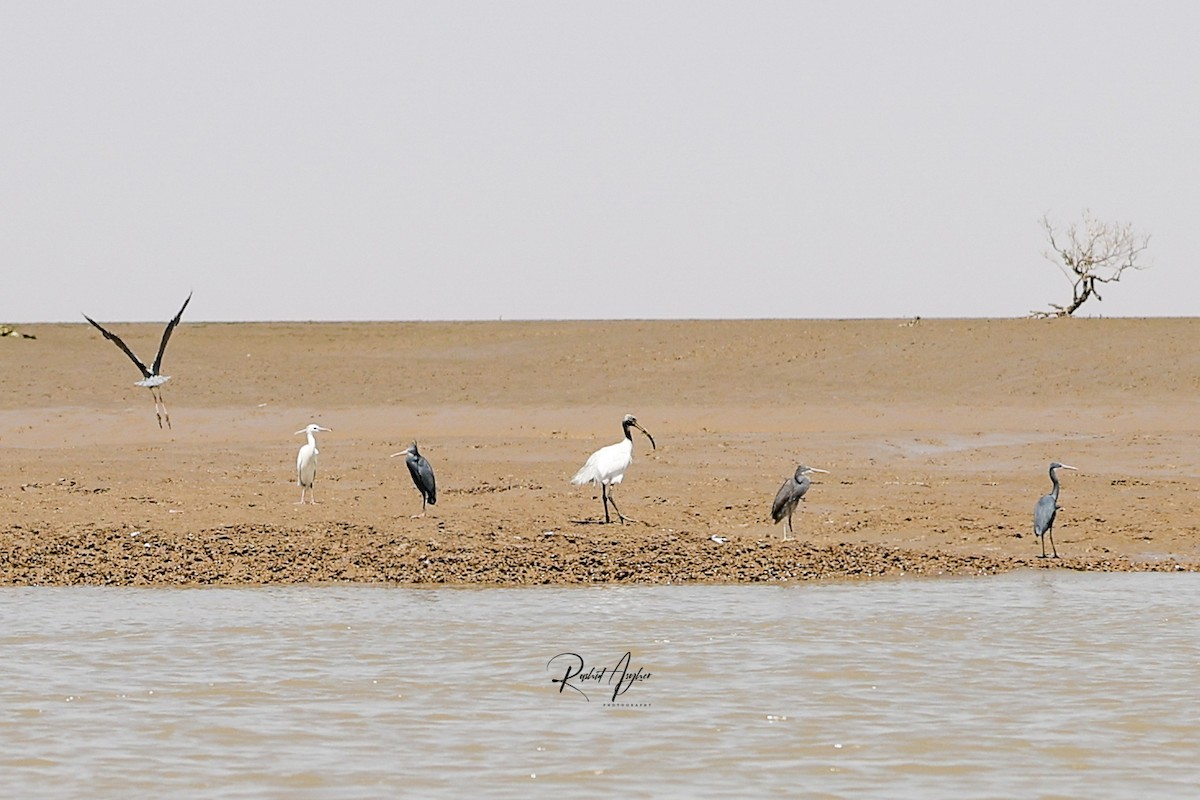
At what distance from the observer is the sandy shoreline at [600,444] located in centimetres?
1477

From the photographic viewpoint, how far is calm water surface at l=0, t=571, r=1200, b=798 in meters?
7.82

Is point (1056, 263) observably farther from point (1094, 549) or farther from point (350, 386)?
point (1094, 549)

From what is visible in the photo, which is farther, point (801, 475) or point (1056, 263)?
point (1056, 263)

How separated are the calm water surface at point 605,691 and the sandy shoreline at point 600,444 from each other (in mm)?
1293

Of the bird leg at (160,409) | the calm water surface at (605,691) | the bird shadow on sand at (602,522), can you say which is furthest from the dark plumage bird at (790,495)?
the bird leg at (160,409)

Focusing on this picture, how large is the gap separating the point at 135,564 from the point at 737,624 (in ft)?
18.8

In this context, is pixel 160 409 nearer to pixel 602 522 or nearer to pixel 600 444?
pixel 600 444

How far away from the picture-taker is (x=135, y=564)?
1439 centimetres

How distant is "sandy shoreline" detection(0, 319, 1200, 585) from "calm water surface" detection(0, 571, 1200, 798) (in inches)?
50.9

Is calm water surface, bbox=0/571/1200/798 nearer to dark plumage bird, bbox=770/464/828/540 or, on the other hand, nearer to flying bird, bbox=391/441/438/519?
dark plumage bird, bbox=770/464/828/540

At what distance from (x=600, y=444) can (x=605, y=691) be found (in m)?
15.5

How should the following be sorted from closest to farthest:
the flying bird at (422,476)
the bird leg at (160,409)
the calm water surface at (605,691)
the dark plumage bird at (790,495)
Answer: the calm water surface at (605,691) → the dark plumage bird at (790,495) → the flying bird at (422,476) → the bird leg at (160,409)

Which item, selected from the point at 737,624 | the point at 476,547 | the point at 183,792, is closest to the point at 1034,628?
the point at 737,624

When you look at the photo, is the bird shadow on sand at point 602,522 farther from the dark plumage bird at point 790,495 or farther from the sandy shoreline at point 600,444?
the dark plumage bird at point 790,495
